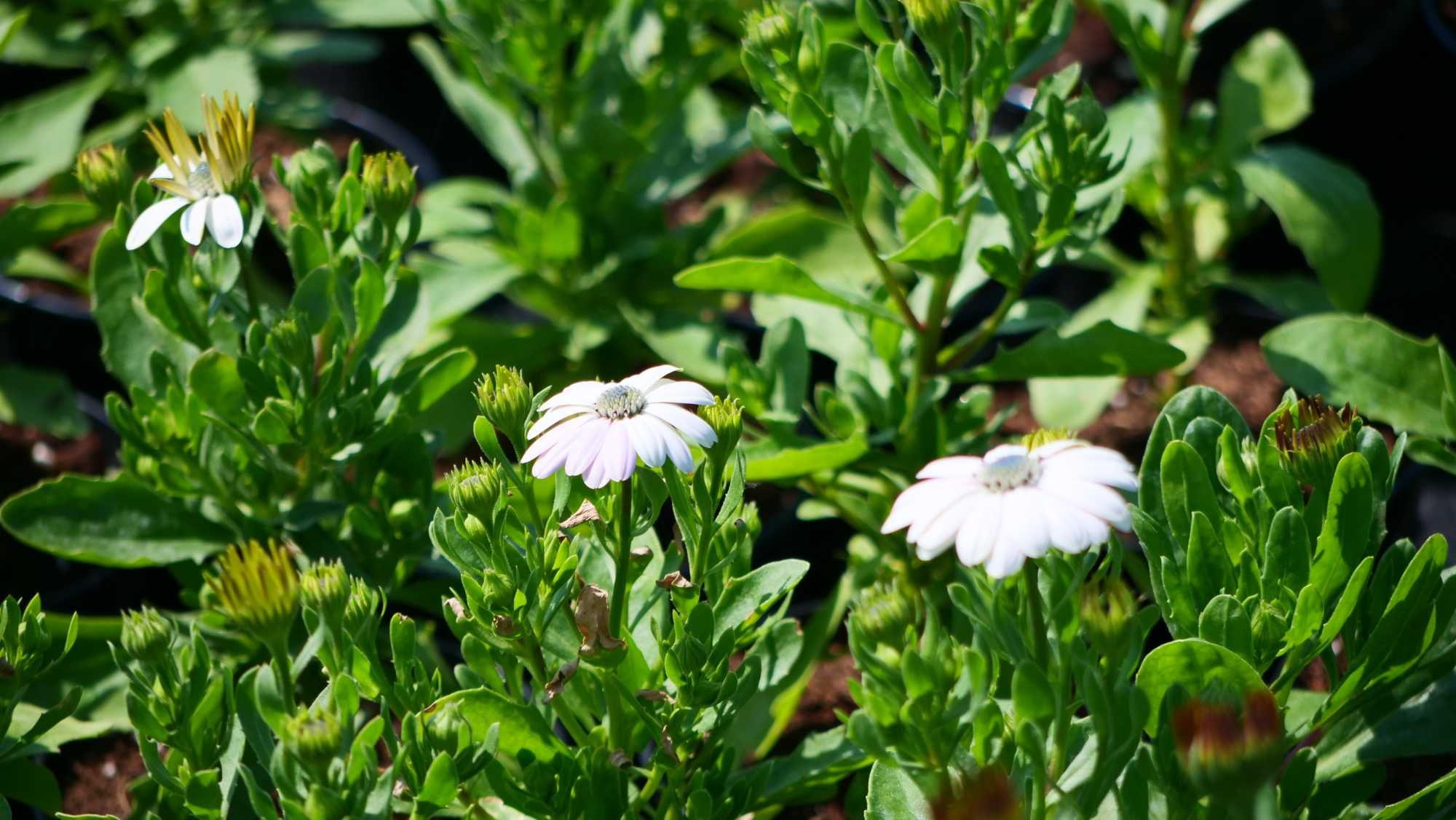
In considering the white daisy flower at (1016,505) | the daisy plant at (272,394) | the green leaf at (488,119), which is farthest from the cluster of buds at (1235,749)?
the green leaf at (488,119)

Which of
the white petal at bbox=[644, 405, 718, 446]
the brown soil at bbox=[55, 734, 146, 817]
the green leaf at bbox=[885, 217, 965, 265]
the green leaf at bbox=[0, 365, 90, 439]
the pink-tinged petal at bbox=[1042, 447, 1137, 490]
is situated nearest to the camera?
the pink-tinged petal at bbox=[1042, 447, 1137, 490]

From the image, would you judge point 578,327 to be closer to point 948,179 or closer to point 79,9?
point 948,179

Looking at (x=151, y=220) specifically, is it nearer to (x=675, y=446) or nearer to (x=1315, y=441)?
(x=675, y=446)

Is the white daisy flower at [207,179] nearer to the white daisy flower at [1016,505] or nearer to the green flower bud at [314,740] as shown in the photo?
the green flower bud at [314,740]

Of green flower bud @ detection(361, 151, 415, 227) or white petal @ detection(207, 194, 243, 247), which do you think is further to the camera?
green flower bud @ detection(361, 151, 415, 227)

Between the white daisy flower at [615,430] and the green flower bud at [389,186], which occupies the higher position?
the green flower bud at [389,186]

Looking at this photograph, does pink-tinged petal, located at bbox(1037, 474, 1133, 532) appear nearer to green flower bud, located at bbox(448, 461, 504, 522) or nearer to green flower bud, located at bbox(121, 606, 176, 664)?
green flower bud, located at bbox(448, 461, 504, 522)

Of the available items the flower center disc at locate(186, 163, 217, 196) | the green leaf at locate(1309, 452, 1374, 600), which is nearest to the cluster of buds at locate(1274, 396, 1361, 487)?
the green leaf at locate(1309, 452, 1374, 600)
